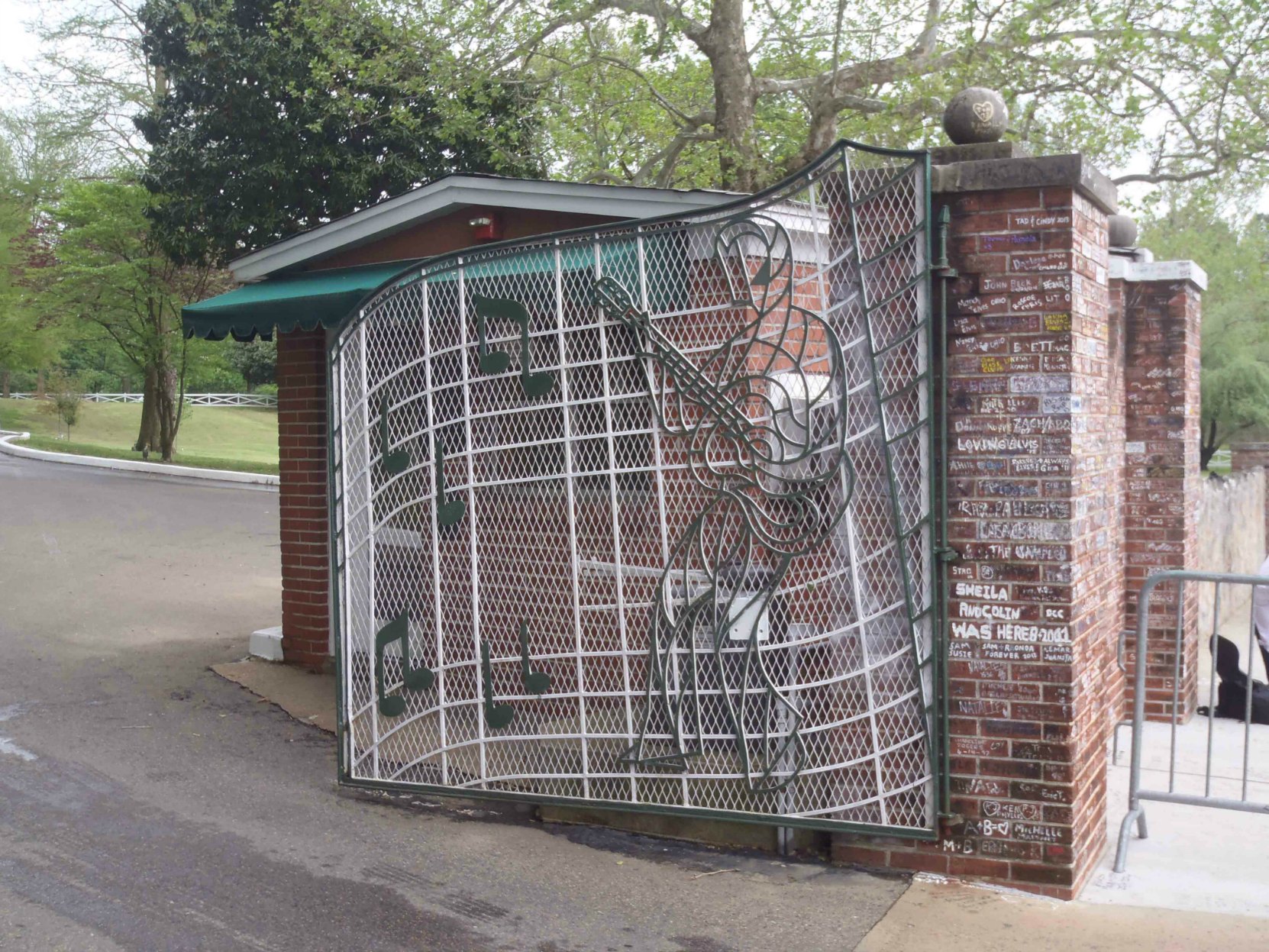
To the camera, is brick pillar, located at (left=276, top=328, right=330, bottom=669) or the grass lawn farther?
the grass lawn

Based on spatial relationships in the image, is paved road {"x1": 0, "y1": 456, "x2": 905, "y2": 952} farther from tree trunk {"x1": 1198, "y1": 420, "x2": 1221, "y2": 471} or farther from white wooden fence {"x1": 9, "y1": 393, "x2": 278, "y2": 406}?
white wooden fence {"x1": 9, "y1": 393, "x2": 278, "y2": 406}

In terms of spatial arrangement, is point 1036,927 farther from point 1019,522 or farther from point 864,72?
point 864,72

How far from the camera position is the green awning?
699 cm

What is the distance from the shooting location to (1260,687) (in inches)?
283

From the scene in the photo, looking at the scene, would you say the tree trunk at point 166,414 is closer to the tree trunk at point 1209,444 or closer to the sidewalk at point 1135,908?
the sidewalk at point 1135,908

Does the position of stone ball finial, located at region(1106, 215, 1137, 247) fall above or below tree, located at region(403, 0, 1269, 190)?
below

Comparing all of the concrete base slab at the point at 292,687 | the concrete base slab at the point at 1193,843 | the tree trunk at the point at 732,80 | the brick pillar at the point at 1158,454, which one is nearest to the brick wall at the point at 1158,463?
the brick pillar at the point at 1158,454

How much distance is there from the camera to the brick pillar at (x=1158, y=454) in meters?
7.41

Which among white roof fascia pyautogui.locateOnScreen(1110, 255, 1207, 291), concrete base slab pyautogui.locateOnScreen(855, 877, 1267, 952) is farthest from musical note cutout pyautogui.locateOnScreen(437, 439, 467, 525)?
white roof fascia pyautogui.locateOnScreen(1110, 255, 1207, 291)

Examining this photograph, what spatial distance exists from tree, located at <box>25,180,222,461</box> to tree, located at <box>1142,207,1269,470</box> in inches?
969

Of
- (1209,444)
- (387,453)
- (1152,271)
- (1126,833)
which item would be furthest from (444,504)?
(1209,444)

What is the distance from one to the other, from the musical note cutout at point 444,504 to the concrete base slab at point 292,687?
2110mm

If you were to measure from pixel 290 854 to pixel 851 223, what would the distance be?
11.3 feet

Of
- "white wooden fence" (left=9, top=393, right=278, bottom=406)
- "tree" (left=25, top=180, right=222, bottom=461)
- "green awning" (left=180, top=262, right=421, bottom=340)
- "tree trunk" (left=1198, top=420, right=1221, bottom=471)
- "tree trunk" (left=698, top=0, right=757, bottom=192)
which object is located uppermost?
"tree trunk" (left=698, top=0, right=757, bottom=192)
